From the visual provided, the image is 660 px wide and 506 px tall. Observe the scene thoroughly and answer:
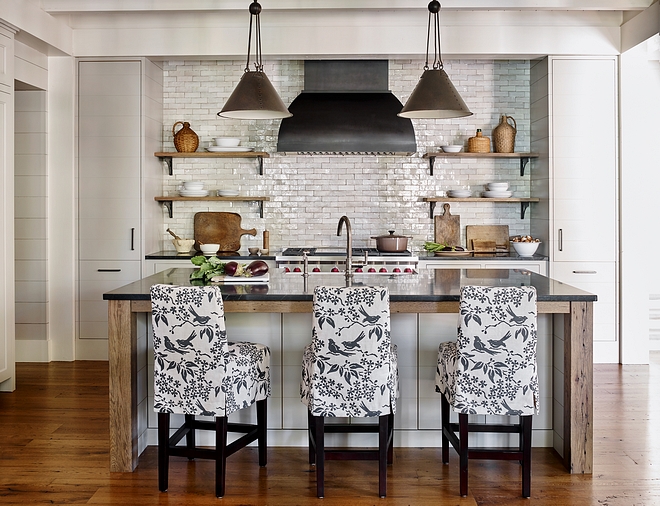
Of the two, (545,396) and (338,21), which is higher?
(338,21)

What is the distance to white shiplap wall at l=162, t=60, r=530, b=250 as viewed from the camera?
637cm

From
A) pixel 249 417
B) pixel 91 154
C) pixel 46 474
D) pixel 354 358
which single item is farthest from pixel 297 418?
pixel 91 154

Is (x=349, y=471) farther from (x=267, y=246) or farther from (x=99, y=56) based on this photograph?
(x=99, y=56)

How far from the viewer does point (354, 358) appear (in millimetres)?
2980

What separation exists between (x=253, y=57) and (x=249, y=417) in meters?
3.58

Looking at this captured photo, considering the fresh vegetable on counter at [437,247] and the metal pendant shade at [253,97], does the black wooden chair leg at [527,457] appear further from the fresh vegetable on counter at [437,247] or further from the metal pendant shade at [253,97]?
the fresh vegetable on counter at [437,247]

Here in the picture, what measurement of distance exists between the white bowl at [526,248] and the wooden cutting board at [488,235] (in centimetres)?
41

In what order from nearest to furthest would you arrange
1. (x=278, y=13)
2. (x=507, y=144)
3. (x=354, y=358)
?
1. (x=354, y=358)
2. (x=278, y=13)
3. (x=507, y=144)

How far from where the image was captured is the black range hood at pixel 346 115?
591 centimetres

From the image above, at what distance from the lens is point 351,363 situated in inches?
118

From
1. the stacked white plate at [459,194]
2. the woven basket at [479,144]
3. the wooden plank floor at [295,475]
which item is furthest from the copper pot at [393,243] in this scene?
the wooden plank floor at [295,475]

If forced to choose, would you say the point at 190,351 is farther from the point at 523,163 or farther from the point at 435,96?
the point at 523,163

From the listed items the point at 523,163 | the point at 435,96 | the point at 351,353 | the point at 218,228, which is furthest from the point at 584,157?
the point at 351,353

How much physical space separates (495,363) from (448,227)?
3.51 metres
